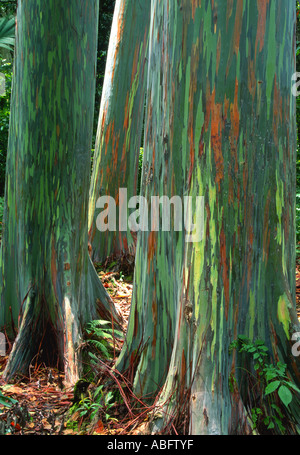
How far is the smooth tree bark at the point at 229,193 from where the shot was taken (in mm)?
2766

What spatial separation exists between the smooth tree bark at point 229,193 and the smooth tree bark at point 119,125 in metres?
3.82

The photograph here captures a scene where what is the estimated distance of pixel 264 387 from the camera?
2.82 m

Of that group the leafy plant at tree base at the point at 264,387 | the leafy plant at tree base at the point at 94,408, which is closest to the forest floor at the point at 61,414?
the leafy plant at tree base at the point at 94,408

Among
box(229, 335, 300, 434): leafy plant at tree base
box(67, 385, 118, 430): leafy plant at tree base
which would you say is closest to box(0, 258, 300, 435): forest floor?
box(67, 385, 118, 430): leafy plant at tree base

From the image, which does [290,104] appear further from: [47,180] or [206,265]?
[47,180]

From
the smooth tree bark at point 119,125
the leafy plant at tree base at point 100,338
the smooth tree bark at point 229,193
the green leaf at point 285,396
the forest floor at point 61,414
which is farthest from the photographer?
the smooth tree bark at point 119,125

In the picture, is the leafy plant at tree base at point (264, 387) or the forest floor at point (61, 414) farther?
the forest floor at point (61, 414)

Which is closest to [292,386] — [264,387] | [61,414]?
[264,387]

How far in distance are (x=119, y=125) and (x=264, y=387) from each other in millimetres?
4799

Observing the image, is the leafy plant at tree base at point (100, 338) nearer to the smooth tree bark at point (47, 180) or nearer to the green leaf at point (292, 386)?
the smooth tree bark at point (47, 180)

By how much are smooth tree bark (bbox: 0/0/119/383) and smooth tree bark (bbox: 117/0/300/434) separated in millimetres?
1588

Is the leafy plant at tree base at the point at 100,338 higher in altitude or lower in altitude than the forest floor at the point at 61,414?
higher

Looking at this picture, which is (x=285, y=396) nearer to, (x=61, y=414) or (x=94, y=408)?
(x=94, y=408)
